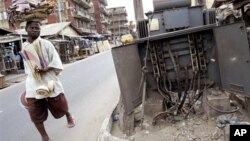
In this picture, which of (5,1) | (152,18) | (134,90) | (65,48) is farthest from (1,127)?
(5,1)

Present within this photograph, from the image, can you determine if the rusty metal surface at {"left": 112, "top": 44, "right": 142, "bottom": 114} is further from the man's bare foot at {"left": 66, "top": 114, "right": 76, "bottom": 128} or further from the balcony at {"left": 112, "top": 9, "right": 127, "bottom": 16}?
the balcony at {"left": 112, "top": 9, "right": 127, "bottom": 16}

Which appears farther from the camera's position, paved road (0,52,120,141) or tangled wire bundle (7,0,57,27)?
paved road (0,52,120,141)

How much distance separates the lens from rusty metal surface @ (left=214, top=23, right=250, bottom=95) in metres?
4.61

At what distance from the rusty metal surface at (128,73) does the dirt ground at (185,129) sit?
0.41 metres

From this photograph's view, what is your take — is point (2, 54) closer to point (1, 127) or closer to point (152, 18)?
point (1, 127)

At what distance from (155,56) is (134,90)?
678 mm

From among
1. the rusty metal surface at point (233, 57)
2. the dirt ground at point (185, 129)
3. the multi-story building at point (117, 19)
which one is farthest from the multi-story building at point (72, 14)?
the rusty metal surface at point (233, 57)

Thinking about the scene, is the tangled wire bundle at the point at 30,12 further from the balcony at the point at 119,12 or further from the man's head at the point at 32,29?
the balcony at the point at 119,12

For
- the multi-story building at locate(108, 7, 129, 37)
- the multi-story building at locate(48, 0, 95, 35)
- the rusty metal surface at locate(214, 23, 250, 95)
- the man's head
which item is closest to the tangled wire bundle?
the man's head

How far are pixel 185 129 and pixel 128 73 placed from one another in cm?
124

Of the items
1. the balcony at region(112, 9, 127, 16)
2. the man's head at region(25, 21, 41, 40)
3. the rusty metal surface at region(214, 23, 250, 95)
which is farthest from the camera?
the balcony at region(112, 9, 127, 16)

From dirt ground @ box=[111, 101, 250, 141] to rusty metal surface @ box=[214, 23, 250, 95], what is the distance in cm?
58

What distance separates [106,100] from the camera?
915 cm

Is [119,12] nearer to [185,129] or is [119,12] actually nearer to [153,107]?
[153,107]
